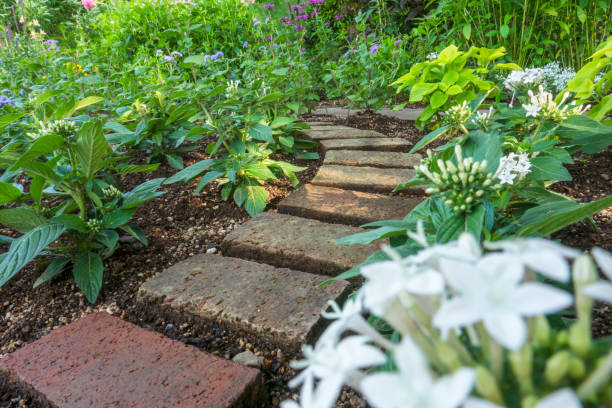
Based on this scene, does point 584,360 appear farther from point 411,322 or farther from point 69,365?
point 69,365

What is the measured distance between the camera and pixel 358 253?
1553 mm

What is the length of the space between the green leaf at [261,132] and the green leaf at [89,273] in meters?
0.98

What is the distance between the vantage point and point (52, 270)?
1.58 m

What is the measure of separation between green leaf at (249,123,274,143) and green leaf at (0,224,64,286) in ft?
3.41

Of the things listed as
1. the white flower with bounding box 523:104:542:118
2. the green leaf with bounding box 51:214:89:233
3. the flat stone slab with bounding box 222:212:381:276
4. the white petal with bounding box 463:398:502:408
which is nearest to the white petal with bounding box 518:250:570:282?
the white petal with bounding box 463:398:502:408

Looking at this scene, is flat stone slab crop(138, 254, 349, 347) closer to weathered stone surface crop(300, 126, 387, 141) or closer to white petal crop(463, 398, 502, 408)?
white petal crop(463, 398, 502, 408)

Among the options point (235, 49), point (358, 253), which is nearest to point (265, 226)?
point (358, 253)

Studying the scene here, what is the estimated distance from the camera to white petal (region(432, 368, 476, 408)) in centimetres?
26

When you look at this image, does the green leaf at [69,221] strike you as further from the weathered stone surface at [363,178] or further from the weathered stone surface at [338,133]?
the weathered stone surface at [338,133]

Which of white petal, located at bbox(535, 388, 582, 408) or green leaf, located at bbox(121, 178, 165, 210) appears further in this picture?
green leaf, located at bbox(121, 178, 165, 210)

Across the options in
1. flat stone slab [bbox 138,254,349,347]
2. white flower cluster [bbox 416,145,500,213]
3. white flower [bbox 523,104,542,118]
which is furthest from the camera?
white flower [bbox 523,104,542,118]

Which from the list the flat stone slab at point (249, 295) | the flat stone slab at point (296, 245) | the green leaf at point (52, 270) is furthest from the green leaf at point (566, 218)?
the green leaf at point (52, 270)

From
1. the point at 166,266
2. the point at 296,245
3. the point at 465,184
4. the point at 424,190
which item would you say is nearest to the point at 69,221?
the point at 166,266

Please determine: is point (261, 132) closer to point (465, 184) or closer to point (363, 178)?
point (363, 178)
